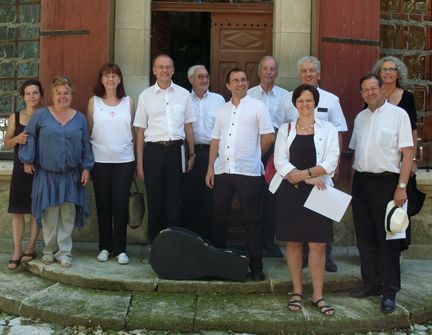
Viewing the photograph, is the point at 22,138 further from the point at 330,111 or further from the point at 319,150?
the point at 330,111

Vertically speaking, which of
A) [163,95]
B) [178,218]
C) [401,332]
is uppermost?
[163,95]

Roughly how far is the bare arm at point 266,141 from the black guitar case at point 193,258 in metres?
0.92

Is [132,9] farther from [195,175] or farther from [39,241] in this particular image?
[39,241]

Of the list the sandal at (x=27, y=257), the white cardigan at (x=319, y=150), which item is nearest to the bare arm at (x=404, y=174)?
the white cardigan at (x=319, y=150)

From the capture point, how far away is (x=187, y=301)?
4422 mm

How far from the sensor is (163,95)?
16.9 ft

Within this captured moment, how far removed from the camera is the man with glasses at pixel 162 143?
5.06 metres

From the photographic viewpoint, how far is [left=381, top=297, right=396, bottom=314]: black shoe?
14.0ft

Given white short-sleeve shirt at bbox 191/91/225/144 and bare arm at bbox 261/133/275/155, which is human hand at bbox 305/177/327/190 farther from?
white short-sleeve shirt at bbox 191/91/225/144

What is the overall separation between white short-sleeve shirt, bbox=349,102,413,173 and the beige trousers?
262cm

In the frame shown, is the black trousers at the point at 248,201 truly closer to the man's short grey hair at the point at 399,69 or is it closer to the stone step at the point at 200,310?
the stone step at the point at 200,310

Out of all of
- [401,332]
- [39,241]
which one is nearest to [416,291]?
[401,332]

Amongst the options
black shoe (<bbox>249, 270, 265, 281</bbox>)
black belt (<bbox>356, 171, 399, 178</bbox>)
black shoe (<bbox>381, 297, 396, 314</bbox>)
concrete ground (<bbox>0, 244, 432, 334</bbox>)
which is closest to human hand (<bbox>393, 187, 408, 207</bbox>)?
black belt (<bbox>356, 171, 399, 178</bbox>)

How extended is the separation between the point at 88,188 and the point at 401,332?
338 centimetres
